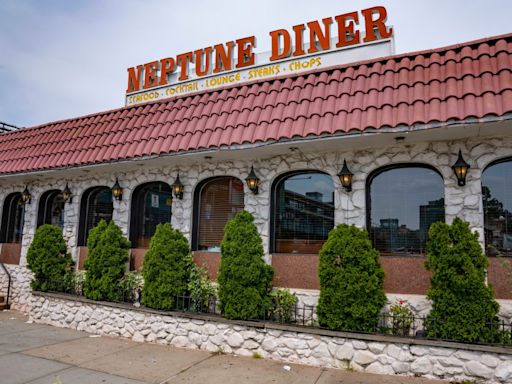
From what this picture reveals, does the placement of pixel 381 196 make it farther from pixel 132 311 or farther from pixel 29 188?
pixel 29 188

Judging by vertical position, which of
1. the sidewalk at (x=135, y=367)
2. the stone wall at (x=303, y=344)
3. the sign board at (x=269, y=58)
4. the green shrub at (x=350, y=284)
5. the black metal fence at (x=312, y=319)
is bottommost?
the sidewalk at (x=135, y=367)

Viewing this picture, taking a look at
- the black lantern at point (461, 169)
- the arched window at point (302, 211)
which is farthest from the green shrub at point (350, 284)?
the black lantern at point (461, 169)

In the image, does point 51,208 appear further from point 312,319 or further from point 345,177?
point 345,177

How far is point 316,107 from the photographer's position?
6.73 m

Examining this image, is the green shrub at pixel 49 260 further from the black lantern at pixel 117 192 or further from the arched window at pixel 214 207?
the arched window at pixel 214 207

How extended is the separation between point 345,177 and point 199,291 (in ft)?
11.3

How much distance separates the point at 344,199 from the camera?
6844mm

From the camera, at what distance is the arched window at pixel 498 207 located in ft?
19.5

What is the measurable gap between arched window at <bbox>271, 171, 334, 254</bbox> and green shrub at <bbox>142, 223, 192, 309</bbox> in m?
1.81

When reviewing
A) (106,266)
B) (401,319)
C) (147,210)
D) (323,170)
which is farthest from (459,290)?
(147,210)

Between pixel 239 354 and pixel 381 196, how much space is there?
363cm

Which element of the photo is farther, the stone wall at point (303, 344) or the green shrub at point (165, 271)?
the green shrub at point (165, 271)

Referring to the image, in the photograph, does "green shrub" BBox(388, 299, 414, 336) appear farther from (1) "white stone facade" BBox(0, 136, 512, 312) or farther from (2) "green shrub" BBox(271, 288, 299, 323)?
(2) "green shrub" BBox(271, 288, 299, 323)

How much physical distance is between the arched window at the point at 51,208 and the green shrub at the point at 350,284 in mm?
7946
